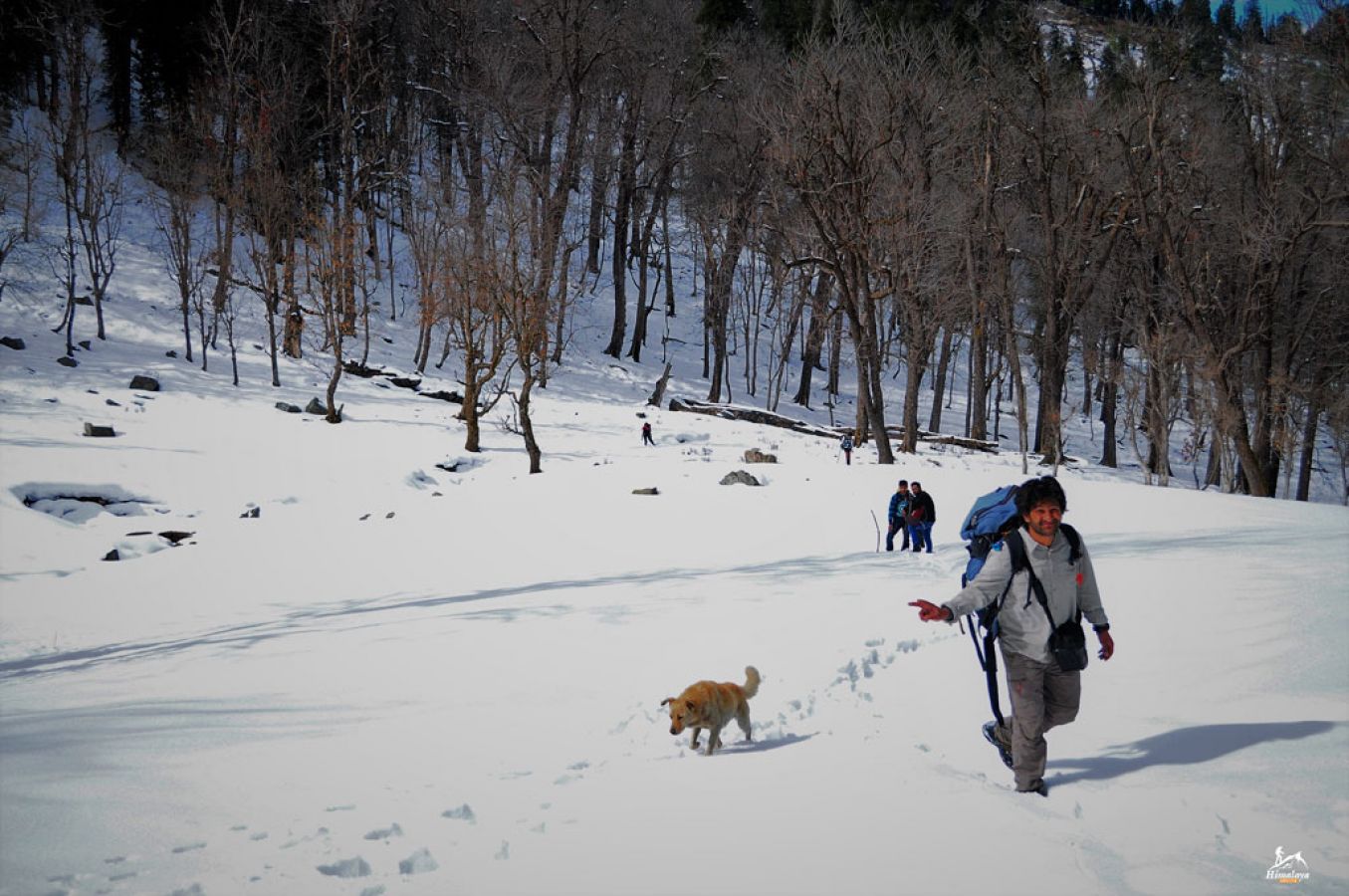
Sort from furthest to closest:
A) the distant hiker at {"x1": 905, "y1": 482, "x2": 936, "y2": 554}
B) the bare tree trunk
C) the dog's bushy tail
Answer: the bare tree trunk, the distant hiker at {"x1": 905, "y1": 482, "x2": 936, "y2": 554}, the dog's bushy tail

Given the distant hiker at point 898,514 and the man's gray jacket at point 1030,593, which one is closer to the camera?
the man's gray jacket at point 1030,593

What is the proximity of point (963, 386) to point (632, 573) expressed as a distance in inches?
2099

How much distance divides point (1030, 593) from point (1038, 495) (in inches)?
22.6

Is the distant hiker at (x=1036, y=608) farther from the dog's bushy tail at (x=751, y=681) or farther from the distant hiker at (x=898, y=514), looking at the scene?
the distant hiker at (x=898, y=514)

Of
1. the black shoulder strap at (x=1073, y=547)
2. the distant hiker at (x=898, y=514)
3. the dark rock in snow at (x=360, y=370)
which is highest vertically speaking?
the dark rock in snow at (x=360, y=370)

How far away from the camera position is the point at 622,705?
6664 millimetres

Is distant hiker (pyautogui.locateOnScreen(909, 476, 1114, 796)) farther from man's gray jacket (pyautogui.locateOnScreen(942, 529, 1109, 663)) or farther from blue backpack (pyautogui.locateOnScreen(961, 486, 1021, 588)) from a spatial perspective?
blue backpack (pyautogui.locateOnScreen(961, 486, 1021, 588))

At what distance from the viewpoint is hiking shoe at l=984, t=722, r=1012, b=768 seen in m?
4.83

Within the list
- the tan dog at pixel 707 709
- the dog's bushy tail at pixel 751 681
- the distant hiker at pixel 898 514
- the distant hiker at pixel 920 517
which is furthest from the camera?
the distant hiker at pixel 898 514

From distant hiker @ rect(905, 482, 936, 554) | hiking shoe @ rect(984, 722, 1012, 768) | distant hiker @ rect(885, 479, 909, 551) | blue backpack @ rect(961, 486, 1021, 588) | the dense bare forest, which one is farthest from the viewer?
the dense bare forest

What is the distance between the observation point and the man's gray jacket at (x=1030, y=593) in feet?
14.4

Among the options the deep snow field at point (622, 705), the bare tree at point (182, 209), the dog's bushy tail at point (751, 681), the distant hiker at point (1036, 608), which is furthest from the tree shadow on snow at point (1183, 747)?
the bare tree at point (182, 209)

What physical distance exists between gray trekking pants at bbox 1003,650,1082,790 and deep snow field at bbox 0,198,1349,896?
8.3 inches

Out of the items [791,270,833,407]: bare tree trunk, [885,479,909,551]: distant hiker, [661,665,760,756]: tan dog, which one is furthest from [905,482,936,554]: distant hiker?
[791,270,833,407]: bare tree trunk
